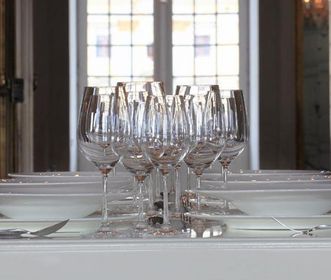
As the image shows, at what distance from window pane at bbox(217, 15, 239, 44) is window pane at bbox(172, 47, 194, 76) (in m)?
0.33

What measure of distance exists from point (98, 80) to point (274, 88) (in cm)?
170

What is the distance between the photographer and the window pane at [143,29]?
7.62 meters

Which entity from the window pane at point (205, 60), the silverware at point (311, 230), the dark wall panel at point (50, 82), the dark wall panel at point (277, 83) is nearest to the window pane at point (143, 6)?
the window pane at point (205, 60)

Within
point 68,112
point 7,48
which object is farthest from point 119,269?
point 68,112

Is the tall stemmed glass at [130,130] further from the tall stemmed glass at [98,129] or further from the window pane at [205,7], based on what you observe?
the window pane at [205,7]

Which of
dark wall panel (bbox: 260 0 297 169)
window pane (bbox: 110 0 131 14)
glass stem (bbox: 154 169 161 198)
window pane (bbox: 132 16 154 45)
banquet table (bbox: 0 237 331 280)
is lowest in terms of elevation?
banquet table (bbox: 0 237 331 280)

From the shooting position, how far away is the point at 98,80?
301 inches

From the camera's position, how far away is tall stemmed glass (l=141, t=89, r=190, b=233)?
4.26 feet

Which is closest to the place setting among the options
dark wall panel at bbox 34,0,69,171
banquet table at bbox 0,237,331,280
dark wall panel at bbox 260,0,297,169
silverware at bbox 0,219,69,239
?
silverware at bbox 0,219,69,239

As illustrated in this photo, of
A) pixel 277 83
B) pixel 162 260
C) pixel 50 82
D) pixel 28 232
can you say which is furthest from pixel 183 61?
pixel 162 260

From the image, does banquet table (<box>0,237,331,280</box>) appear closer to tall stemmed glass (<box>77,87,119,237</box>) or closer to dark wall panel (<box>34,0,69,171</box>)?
tall stemmed glass (<box>77,87,119,237</box>)

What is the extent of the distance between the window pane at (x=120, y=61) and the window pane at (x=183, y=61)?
0.46 meters

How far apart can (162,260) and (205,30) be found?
6.84 meters

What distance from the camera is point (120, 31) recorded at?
7.71m
